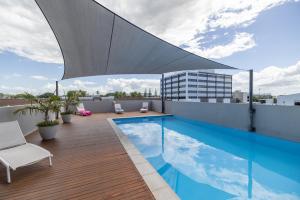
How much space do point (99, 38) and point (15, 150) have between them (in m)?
3.61

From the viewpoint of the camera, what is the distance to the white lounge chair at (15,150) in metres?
2.79

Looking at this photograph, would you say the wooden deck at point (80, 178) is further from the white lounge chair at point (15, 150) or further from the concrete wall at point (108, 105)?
the concrete wall at point (108, 105)

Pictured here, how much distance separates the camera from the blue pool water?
3.40m

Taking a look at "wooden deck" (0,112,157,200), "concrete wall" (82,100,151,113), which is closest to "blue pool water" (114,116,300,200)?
"wooden deck" (0,112,157,200)

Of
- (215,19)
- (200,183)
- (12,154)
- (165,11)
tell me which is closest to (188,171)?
(200,183)

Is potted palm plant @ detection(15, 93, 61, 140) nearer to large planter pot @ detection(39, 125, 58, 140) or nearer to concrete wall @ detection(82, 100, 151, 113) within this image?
large planter pot @ detection(39, 125, 58, 140)

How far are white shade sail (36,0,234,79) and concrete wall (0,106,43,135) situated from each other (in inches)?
98.1

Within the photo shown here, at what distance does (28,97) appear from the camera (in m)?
4.99

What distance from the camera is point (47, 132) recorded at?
499 centimetres

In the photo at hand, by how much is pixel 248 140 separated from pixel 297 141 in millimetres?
1547

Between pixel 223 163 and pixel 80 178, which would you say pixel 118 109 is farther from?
pixel 80 178

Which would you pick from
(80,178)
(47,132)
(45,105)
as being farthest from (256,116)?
(45,105)

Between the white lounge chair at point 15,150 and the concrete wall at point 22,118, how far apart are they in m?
1.28

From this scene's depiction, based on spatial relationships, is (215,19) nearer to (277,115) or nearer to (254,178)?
(277,115)
